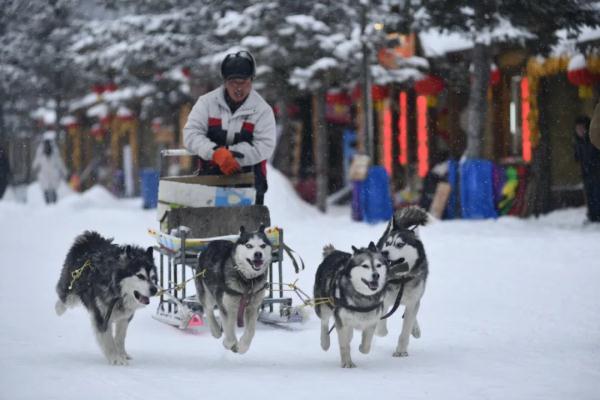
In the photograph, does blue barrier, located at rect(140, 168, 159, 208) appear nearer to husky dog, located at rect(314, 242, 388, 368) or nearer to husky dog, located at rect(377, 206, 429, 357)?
husky dog, located at rect(377, 206, 429, 357)

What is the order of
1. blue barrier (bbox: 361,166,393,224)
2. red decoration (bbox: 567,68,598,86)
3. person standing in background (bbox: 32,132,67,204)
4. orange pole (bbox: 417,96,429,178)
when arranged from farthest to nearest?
person standing in background (bbox: 32,132,67,204), orange pole (bbox: 417,96,429,178), blue barrier (bbox: 361,166,393,224), red decoration (bbox: 567,68,598,86)

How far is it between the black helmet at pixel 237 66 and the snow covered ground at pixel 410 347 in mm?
2137

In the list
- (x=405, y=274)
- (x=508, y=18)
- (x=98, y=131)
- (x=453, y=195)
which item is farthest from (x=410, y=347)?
(x=98, y=131)

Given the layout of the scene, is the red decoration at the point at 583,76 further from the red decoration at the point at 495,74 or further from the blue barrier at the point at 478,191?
the red decoration at the point at 495,74

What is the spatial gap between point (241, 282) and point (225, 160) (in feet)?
4.28

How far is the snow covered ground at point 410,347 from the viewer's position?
21.4ft

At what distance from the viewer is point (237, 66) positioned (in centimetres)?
889

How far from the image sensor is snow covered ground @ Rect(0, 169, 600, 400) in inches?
257

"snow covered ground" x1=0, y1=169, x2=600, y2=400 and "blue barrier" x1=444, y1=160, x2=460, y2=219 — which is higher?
"blue barrier" x1=444, y1=160, x2=460, y2=219

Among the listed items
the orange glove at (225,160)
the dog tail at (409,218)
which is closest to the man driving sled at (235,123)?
the orange glove at (225,160)

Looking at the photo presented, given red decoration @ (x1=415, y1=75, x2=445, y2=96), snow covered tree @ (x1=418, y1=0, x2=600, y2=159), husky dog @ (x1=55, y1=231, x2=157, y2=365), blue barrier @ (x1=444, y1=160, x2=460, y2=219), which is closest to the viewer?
husky dog @ (x1=55, y1=231, x2=157, y2=365)

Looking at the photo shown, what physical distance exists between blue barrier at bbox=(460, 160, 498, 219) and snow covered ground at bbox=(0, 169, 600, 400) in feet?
14.4

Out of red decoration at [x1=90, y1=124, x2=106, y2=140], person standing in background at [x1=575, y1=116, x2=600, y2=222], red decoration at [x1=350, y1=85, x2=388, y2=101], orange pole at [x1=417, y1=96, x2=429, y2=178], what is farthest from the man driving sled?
red decoration at [x1=90, y1=124, x2=106, y2=140]

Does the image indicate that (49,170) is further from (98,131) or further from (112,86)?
(98,131)
